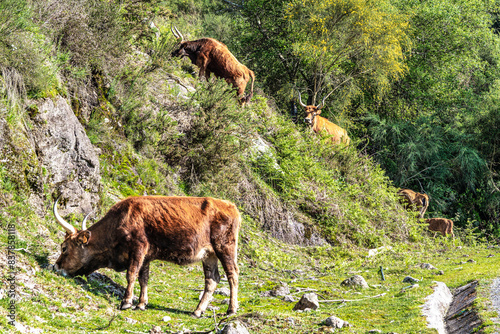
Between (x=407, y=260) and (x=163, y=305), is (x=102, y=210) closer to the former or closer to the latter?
(x=163, y=305)

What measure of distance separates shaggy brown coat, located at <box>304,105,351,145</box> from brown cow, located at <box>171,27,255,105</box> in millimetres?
5524

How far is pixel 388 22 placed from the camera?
25.2 m

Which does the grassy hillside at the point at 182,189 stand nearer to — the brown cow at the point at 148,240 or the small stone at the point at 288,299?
the small stone at the point at 288,299

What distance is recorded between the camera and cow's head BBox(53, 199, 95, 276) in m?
7.67

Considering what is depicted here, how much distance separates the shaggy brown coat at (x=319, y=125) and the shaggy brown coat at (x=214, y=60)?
18.1ft

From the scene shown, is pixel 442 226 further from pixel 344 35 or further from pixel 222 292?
pixel 222 292

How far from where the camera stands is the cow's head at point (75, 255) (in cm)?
767

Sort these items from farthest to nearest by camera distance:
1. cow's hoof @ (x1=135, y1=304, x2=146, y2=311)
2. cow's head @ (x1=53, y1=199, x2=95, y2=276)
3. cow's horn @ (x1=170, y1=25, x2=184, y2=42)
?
cow's horn @ (x1=170, y1=25, x2=184, y2=42), cow's head @ (x1=53, y1=199, x2=95, y2=276), cow's hoof @ (x1=135, y1=304, x2=146, y2=311)

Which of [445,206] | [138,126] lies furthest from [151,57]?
[445,206]

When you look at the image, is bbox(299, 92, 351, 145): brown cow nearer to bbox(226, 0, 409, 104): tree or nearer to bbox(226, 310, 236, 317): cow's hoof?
bbox(226, 0, 409, 104): tree

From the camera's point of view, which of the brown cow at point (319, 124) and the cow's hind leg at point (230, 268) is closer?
the cow's hind leg at point (230, 268)

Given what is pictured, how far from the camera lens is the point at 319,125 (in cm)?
2320

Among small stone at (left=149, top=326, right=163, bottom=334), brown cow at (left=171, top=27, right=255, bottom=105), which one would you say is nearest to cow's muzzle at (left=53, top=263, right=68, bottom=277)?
small stone at (left=149, top=326, right=163, bottom=334)

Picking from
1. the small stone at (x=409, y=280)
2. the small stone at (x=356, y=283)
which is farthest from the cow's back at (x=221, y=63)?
the small stone at (x=409, y=280)
